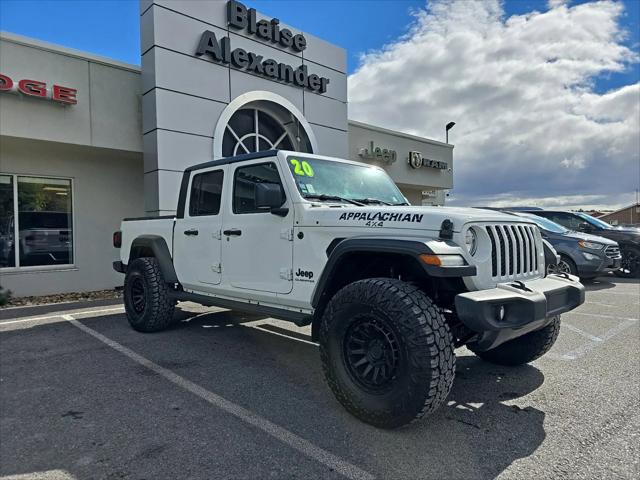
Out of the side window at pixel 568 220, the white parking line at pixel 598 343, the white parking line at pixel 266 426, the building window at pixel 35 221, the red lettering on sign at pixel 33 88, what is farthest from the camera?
the side window at pixel 568 220

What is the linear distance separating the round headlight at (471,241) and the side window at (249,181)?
173 centimetres

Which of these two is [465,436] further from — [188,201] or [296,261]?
[188,201]

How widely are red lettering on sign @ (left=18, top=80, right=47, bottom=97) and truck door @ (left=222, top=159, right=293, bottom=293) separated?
5555 millimetres

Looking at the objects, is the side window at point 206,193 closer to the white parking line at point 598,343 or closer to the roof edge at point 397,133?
the white parking line at point 598,343

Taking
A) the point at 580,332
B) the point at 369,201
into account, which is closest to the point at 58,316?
the point at 369,201

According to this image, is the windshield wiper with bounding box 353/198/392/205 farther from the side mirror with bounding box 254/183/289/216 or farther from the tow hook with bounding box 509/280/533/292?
the tow hook with bounding box 509/280/533/292

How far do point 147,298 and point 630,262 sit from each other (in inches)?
434

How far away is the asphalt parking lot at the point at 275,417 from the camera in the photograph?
2465 millimetres

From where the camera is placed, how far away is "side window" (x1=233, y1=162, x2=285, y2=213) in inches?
162

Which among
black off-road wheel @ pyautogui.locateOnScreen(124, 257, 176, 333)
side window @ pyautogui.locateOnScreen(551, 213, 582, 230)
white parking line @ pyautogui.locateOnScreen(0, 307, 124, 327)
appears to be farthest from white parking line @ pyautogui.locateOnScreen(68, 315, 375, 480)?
side window @ pyautogui.locateOnScreen(551, 213, 582, 230)

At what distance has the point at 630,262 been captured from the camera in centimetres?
1067

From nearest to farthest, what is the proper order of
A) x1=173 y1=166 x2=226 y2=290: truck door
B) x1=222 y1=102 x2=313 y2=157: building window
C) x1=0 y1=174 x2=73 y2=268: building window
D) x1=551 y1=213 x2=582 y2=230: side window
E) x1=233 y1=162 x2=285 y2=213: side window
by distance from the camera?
x1=233 y1=162 x2=285 y2=213: side window
x1=173 y1=166 x2=226 y2=290: truck door
x1=0 y1=174 x2=73 y2=268: building window
x1=222 y1=102 x2=313 y2=157: building window
x1=551 y1=213 x2=582 y2=230: side window

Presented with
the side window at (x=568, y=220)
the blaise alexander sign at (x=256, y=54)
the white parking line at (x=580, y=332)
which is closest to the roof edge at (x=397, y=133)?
the blaise alexander sign at (x=256, y=54)

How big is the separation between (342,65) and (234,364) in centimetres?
1023
